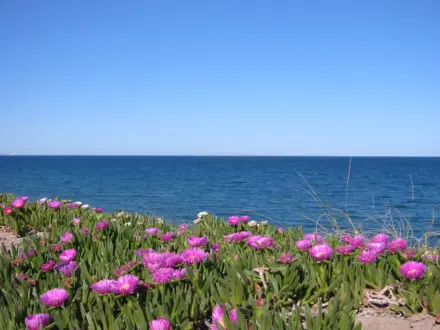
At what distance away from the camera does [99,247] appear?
10.3ft

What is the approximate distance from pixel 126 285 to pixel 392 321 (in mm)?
1325

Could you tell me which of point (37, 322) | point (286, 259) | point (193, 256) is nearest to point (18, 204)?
point (193, 256)

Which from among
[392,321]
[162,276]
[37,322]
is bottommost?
[392,321]

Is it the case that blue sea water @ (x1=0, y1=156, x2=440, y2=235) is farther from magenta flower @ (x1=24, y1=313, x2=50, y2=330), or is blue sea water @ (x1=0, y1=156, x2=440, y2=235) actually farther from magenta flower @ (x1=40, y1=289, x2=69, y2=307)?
magenta flower @ (x1=24, y1=313, x2=50, y2=330)

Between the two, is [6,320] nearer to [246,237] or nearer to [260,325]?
[260,325]

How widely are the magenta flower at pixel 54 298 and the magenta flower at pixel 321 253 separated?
51.1 inches

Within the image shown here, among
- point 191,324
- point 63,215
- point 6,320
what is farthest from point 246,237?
point 63,215

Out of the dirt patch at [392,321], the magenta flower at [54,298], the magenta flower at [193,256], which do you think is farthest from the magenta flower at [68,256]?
the dirt patch at [392,321]

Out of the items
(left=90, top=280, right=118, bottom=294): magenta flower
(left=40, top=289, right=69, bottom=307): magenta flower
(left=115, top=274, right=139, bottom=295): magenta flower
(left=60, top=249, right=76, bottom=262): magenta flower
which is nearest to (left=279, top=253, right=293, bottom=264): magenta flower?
(left=115, top=274, right=139, bottom=295): magenta flower

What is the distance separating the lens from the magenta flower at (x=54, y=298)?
2035 millimetres

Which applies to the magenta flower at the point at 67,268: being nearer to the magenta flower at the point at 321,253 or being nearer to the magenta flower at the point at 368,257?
the magenta flower at the point at 321,253

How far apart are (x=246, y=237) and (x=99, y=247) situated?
101cm

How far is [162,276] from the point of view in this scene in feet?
7.13

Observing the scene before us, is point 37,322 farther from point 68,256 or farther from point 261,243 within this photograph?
point 261,243
